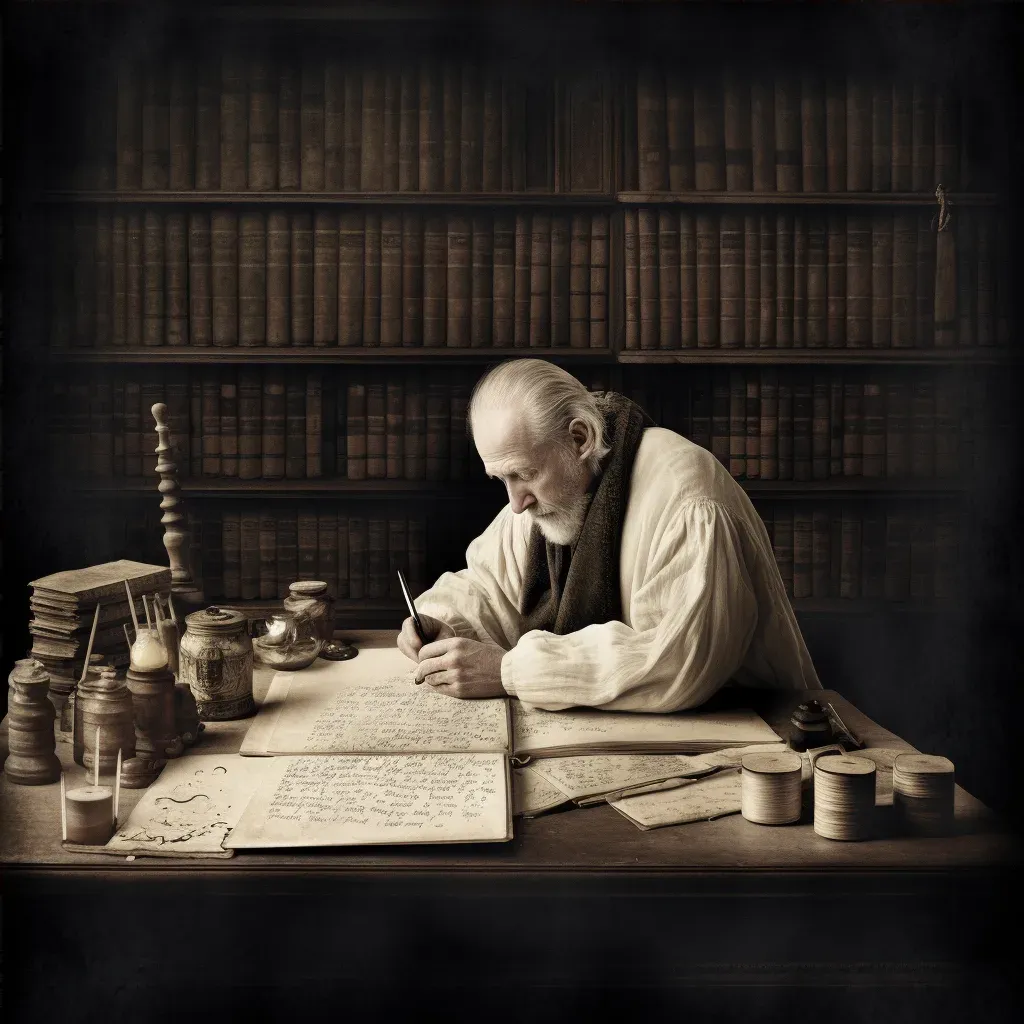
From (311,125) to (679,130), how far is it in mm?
1010

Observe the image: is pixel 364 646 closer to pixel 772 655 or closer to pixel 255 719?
pixel 255 719

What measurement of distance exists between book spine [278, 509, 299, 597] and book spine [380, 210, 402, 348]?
1.93ft

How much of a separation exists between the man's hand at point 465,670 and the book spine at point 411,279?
1.51 meters

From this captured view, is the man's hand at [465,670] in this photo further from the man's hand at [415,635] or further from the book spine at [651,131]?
the book spine at [651,131]

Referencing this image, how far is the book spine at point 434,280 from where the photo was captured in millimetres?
3131

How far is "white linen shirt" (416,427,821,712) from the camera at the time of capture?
176cm

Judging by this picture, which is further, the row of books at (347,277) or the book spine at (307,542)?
the book spine at (307,542)

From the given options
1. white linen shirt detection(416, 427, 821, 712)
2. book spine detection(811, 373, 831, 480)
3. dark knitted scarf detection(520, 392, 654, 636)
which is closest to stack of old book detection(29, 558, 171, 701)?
white linen shirt detection(416, 427, 821, 712)

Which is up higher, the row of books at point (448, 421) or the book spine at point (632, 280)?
the book spine at point (632, 280)

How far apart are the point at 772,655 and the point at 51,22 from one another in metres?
2.48

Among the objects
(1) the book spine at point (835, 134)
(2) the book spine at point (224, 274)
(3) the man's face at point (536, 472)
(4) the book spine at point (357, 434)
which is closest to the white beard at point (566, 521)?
(3) the man's face at point (536, 472)

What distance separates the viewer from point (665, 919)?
1324 millimetres

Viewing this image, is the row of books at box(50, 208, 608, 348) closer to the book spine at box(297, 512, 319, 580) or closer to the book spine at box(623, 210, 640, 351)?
the book spine at box(623, 210, 640, 351)

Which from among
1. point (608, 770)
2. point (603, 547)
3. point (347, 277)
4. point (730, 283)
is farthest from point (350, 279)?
point (608, 770)
